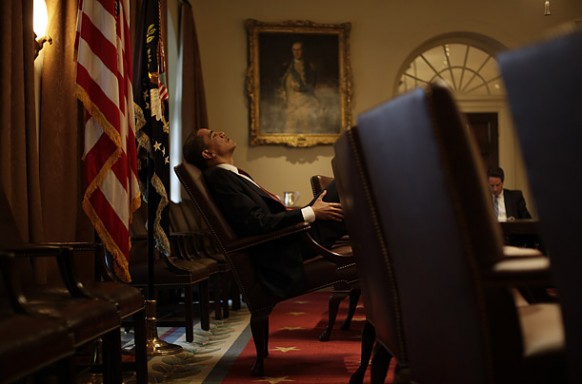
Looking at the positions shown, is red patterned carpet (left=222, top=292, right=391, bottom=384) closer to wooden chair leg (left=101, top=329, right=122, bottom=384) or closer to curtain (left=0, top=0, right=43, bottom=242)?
wooden chair leg (left=101, top=329, right=122, bottom=384)

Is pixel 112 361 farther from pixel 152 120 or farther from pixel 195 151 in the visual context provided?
pixel 152 120

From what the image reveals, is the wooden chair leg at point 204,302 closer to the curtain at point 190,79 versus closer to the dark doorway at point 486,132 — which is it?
the curtain at point 190,79

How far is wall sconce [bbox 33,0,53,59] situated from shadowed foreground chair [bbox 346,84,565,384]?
2825mm

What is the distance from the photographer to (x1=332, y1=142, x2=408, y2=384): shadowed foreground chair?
1891mm

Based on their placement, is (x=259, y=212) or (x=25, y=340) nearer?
(x=25, y=340)

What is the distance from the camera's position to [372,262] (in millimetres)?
2064

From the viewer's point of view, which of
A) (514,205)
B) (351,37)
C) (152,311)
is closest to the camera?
(152,311)

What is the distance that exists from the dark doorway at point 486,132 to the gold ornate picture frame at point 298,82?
6.69ft

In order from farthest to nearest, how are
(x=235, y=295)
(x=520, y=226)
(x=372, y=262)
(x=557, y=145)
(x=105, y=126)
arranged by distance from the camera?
(x=235, y=295) → (x=105, y=126) → (x=520, y=226) → (x=372, y=262) → (x=557, y=145)

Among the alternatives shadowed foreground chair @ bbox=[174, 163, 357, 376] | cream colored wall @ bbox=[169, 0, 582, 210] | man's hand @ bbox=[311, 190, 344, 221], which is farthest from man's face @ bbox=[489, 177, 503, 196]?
cream colored wall @ bbox=[169, 0, 582, 210]

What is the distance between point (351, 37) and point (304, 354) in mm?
6265

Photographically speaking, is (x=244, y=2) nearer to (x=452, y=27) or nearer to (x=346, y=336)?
(x=452, y=27)

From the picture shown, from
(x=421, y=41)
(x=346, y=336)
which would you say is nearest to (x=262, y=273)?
(x=346, y=336)

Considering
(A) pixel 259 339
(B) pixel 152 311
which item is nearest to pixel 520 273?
(A) pixel 259 339
